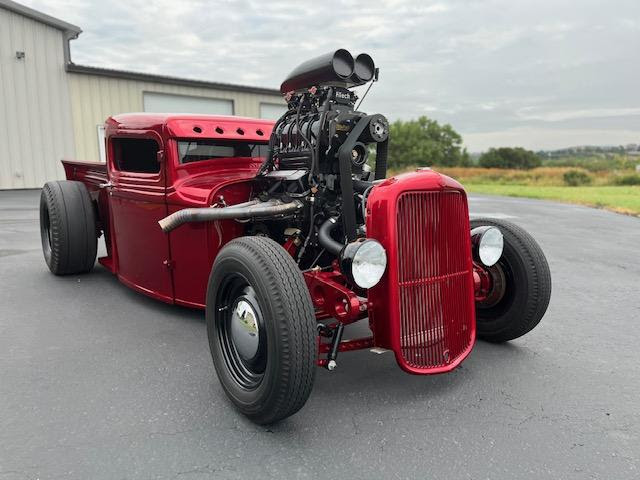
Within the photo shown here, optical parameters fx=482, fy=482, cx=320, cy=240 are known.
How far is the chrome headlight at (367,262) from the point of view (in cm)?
222

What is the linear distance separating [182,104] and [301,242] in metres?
15.0

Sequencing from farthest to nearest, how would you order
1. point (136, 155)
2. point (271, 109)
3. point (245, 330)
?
Result: point (271, 109)
point (136, 155)
point (245, 330)

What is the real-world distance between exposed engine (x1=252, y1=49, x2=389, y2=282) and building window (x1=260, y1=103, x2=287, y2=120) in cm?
1600

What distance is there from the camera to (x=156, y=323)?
3619 mm

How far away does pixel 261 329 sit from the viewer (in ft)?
7.61

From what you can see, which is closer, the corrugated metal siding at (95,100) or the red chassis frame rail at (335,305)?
the red chassis frame rail at (335,305)

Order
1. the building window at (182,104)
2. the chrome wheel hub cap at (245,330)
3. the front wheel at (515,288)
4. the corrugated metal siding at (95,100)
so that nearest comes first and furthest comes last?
the chrome wheel hub cap at (245,330)
the front wheel at (515,288)
the corrugated metal siding at (95,100)
the building window at (182,104)

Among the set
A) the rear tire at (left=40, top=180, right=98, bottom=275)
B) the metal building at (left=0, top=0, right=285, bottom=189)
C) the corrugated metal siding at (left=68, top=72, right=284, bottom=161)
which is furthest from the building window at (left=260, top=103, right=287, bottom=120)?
the rear tire at (left=40, top=180, right=98, bottom=275)

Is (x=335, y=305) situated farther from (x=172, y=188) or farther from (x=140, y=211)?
(x=140, y=211)

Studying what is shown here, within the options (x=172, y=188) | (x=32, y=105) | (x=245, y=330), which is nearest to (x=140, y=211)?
(x=172, y=188)

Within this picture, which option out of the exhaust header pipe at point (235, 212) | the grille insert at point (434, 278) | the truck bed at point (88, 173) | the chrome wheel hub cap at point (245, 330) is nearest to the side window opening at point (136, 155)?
the truck bed at point (88, 173)

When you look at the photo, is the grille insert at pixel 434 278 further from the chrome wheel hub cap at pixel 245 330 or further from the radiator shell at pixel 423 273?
the chrome wheel hub cap at pixel 245 330

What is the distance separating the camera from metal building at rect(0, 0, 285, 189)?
44.5 feet

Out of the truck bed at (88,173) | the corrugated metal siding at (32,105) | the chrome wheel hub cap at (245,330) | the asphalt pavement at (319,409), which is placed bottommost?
the asphalt pavement at (319,409)
